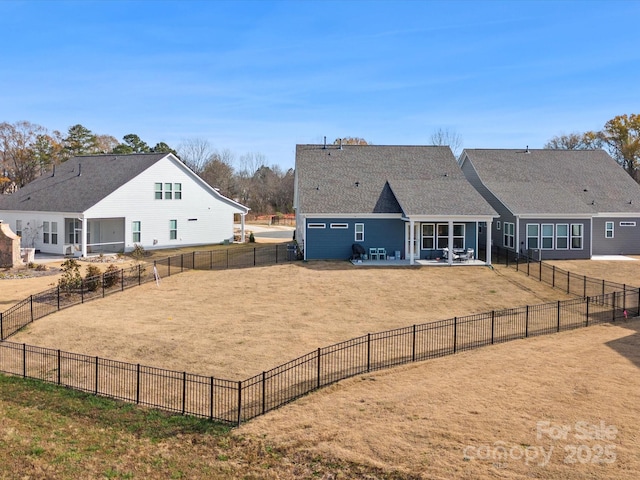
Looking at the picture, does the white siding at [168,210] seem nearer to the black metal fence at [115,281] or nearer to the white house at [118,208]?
the white house at [118,208]

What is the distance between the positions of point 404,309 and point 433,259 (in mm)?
11418

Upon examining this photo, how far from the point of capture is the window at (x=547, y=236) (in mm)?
34094

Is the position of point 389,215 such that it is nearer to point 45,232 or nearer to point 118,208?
point 118,208

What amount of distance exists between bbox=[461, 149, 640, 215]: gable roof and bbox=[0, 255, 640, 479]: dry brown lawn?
8075 millimetres

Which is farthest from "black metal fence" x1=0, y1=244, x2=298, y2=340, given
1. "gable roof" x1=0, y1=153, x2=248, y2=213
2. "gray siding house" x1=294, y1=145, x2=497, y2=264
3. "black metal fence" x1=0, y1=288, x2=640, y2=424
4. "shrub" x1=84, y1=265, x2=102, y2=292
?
"gable roof" x1=0, y1=153, x2=248, y2=213

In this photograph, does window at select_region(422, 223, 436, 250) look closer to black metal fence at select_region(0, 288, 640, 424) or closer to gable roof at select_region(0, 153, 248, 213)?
black metal fence at select_region(0, 288, 640, 424)

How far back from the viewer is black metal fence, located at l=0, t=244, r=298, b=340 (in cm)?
2077

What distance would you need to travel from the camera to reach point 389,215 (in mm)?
33188

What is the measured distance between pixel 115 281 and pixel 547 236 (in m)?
25.1

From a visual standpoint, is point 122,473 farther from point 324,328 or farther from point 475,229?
point 475,229

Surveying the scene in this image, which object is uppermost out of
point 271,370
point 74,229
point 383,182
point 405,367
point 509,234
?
point 383,182

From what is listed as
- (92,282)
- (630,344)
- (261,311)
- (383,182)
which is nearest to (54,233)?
(92,282)

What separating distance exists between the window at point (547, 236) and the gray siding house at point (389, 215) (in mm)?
3544

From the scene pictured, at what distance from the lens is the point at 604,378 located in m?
13.5
